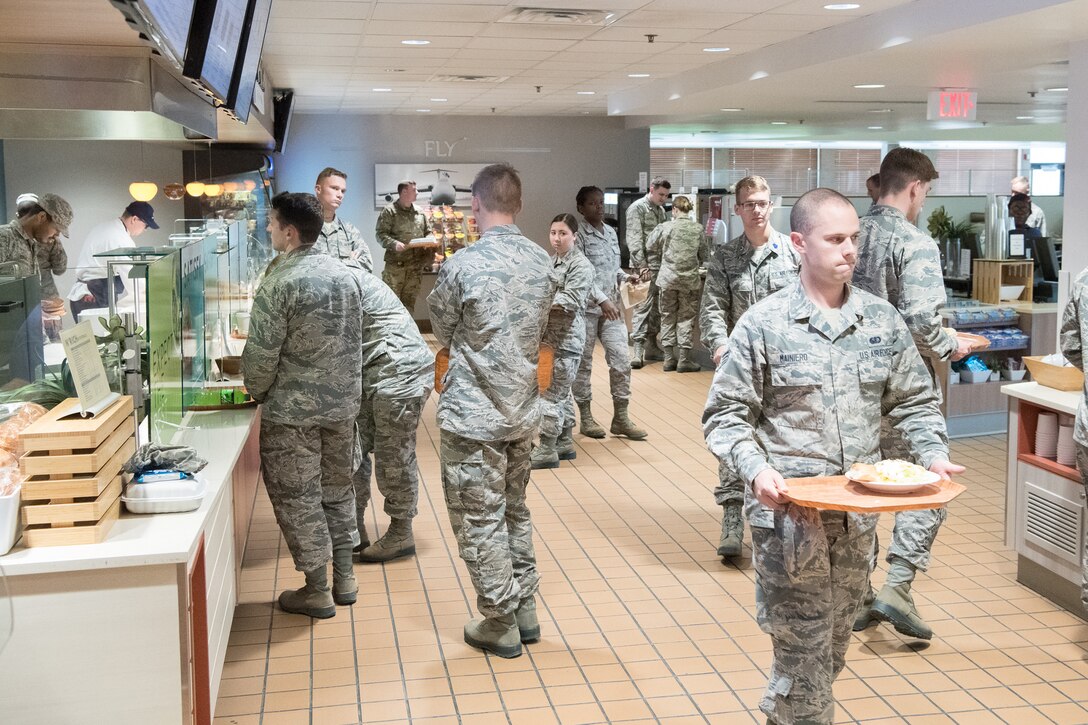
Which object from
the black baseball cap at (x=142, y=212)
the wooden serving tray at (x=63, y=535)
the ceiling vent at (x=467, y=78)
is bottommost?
the wooden serving tray at (x=63, y=535)

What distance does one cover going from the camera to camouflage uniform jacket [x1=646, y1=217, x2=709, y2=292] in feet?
37.3

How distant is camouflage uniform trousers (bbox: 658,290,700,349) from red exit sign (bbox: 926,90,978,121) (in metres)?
2.88

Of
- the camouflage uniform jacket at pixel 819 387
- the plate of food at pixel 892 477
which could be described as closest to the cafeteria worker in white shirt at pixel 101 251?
the camouflage uniform jacket at pixel 819 387

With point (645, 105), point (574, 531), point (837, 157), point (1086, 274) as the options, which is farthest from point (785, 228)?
point (837, 157)

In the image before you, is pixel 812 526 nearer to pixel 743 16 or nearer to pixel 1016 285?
pixel 743 16

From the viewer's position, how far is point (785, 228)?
39.3 ft

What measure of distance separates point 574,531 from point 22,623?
3.57m

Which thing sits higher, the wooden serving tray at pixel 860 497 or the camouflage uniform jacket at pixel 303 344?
the camouflage uniform jacket at pixel 303 344

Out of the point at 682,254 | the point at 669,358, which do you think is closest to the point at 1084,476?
the point at 682,254

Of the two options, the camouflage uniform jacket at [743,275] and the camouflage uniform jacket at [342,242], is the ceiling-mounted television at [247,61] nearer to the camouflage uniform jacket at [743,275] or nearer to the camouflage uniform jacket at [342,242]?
the camouflage uniform jacket at [743,275]

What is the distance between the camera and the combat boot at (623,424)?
27.4ft

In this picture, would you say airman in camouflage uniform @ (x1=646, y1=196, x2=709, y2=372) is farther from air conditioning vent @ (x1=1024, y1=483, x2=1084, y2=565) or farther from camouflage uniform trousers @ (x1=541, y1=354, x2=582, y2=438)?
air conditioning vent @ (x1=1024, y1=483, x2=1084, y2=565)

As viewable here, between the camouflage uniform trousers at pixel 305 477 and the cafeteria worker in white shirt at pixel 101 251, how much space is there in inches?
34.0

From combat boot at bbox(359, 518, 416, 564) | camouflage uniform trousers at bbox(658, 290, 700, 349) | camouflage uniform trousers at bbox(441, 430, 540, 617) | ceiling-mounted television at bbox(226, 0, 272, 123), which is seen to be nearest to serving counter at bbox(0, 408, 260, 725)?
camouflage uniform trousers at bbox(441, 430, 540, 617)
